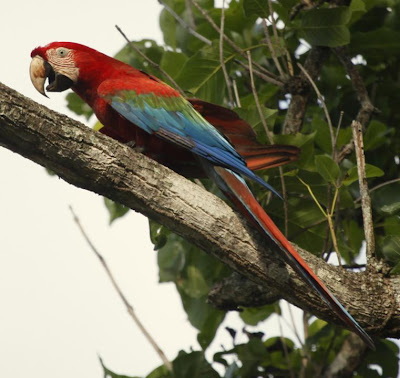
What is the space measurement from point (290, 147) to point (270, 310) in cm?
121

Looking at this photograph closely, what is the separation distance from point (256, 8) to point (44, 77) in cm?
111

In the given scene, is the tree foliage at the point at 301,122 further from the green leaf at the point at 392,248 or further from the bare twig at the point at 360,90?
the green leaf at the point at 392,248

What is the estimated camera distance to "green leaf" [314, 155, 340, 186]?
9.07 feet

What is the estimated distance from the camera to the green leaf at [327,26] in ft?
10.8

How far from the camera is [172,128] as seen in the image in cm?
287

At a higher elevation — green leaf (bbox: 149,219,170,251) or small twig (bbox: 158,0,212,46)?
small twig (bbox: 158,0,212,46)

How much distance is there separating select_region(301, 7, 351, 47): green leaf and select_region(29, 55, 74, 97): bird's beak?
1.23 meters

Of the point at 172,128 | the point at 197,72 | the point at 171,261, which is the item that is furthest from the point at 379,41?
the point at 171,261

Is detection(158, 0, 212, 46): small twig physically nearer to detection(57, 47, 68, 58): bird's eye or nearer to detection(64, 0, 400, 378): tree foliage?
detection(64, 0, 400, 378): tree foliage

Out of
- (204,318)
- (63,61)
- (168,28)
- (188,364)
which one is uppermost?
(168,28)

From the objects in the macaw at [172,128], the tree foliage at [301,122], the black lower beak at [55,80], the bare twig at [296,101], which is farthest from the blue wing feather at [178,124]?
the bare twig at [296,101]

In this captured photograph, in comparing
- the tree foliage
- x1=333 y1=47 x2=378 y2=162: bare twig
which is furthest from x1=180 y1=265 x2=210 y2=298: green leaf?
x1=333 y1=47 x2=378 y2=162: bare twig

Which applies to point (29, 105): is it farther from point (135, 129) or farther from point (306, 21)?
point (306, 21)

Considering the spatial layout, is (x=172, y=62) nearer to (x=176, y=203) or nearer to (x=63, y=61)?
(x=63, y=61)
